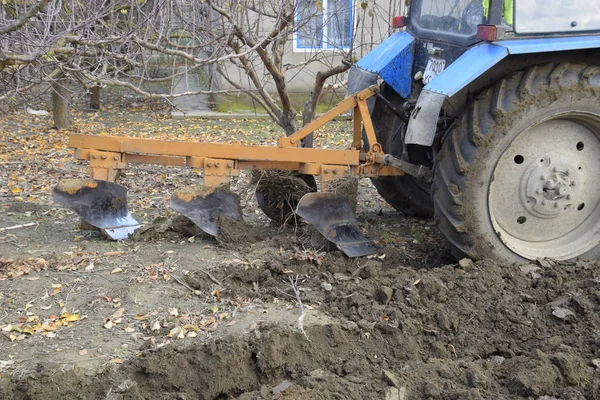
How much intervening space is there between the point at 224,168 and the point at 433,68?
1.68 metres

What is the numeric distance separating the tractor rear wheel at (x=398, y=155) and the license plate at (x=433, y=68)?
54 centimetres

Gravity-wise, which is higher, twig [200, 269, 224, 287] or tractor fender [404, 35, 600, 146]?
tractor fender [404, 35, 600, 146]

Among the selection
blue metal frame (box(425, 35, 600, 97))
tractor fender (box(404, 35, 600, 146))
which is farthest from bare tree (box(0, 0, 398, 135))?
blue metal frame (box(425, 35, 600, 97))

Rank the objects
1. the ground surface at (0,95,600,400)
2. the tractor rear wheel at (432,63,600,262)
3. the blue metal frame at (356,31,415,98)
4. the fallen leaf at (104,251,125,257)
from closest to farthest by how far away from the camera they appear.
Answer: the ground surface at (0,95,600,400)
the tractor rear wheel at (432,63,600,262)
the fallen leaf at (104,251,125,257)
the blue metal frame at (356,31,415,98)

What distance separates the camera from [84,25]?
478 centimetres

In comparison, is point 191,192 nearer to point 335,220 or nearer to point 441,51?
point 335,220

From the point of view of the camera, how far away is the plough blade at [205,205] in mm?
5219

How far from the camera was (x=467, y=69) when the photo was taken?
4.35 meters

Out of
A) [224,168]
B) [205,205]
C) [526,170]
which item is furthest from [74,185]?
[526,170]

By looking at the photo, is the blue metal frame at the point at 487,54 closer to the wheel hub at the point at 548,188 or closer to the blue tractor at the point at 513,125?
the blue tractor at the point at 513,125

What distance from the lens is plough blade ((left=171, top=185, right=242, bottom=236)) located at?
522cm

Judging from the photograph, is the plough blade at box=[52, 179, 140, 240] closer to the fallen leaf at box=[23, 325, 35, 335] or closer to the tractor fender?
the fallen leaf at box=[23, 325, 35, 335]

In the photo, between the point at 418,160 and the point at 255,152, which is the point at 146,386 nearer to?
the point at 255,152

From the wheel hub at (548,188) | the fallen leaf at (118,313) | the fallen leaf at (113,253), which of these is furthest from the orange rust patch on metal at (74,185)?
the wheel hub at (548,188)
